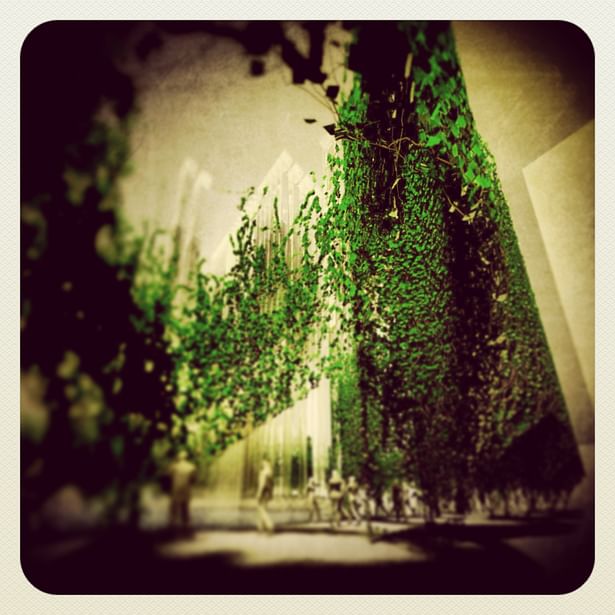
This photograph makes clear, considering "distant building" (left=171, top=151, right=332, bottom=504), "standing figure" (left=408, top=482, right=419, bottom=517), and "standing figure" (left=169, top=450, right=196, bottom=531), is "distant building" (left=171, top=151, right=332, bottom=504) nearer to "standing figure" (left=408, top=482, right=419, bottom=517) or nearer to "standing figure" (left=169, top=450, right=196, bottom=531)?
"standing figure" (left=169, top=450, right=196, bottom=531)

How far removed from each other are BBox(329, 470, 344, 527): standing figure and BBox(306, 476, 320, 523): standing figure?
66 mm

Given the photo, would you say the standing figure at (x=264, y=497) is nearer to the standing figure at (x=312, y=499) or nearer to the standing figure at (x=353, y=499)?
the standing figure at (x=312, y=499)

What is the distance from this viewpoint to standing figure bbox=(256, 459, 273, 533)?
2.14 metres

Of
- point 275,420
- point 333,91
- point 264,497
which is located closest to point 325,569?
point 264,497

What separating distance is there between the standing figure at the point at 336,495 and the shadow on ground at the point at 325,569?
0.08 m

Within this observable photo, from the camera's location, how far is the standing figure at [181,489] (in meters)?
2.15

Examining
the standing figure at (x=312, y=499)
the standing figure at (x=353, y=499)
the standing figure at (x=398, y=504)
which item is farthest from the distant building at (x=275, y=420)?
the standing figure at (x=398, y=504)

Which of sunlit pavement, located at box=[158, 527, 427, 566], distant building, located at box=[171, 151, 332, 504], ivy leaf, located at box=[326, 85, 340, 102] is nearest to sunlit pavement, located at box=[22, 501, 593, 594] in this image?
sunlit pavement, located at box=[158, 527, 427, 566]

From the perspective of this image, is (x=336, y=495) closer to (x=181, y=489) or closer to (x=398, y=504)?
(x=398, y=504)

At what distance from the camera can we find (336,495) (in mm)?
2164

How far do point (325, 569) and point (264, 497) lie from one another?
0.44m

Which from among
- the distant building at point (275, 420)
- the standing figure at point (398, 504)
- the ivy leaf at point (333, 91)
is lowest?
the standing figure at point (398, 504)

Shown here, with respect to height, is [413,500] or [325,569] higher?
[413,500]

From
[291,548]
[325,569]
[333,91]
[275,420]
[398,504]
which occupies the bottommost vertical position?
[325,569]
